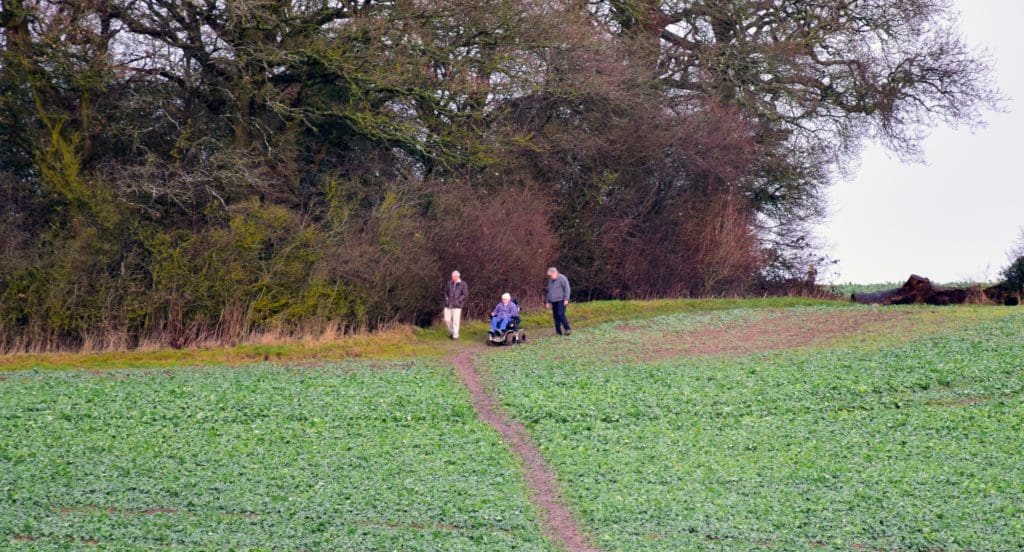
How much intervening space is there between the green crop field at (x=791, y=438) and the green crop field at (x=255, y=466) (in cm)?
129

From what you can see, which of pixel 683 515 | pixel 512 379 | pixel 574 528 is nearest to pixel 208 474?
pixel 574 528

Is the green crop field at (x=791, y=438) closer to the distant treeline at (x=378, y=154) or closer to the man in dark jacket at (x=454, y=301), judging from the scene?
the man in dark jacket at (x=454, y=301)

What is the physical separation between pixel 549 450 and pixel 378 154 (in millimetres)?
18535

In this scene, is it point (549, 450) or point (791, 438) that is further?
point (791, 438)

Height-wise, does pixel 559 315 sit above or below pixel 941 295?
below

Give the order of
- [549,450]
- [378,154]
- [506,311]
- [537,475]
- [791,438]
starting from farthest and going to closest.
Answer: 1. [378,154]
2. [506,311]
3. [791,438]
4. [549,450]
5. [537,475]

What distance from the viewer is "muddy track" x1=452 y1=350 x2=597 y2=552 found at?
42.8 feet

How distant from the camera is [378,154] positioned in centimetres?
3403

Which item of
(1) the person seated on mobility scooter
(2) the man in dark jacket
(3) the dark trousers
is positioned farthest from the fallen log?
(2) the man in dark jacket

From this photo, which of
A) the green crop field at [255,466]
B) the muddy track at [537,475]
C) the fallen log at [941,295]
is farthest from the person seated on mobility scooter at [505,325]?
the fallen log at [941,295]

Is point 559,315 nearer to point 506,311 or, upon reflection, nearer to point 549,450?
point 506,311

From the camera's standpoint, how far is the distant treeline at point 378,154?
90.8 feet

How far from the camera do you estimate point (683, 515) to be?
13.5 m

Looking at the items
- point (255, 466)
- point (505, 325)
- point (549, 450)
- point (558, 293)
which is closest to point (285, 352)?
point (505, 325)
